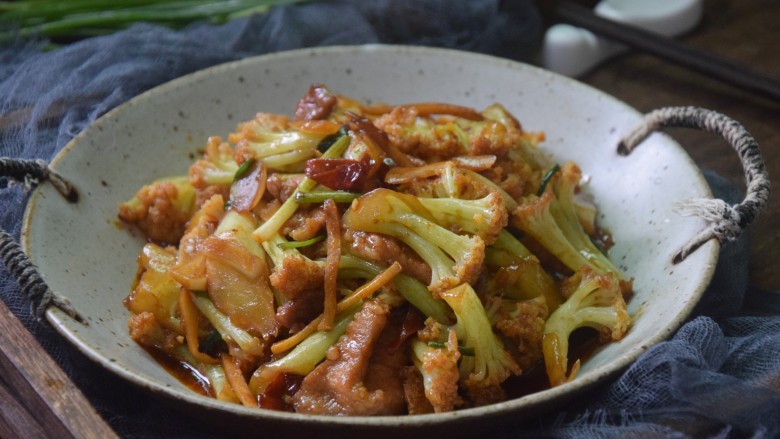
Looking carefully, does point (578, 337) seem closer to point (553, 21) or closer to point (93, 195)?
point (93, 195)

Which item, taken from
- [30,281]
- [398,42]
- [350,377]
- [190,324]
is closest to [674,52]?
[398,42]

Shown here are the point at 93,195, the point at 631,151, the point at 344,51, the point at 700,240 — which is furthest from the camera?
the point at 344,51

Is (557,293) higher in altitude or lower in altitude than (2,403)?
lower

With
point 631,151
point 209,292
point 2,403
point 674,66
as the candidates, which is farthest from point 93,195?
point 674,66

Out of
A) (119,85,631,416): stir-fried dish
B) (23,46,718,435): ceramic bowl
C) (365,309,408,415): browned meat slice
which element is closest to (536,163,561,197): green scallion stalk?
(119,85,631,416): stir-fried dish

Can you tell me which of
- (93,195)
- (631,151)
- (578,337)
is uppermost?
(93,195)

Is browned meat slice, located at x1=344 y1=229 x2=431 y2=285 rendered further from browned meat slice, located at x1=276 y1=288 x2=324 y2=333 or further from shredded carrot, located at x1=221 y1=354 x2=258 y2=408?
shredded carrot, located at x1=221 y1=354 x2=258 y2=408

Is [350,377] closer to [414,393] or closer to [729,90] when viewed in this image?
[414,393]
